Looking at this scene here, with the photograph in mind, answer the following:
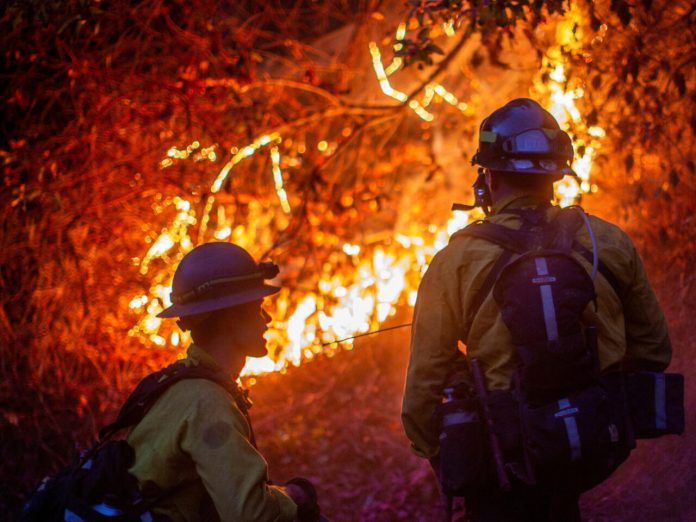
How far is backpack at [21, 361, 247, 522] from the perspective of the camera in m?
2.57

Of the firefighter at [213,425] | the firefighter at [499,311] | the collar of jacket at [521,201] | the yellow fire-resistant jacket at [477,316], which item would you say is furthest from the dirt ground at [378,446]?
the firefighter at [213,425]

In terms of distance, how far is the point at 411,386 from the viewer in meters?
3.11

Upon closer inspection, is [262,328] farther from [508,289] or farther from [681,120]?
[681,120]

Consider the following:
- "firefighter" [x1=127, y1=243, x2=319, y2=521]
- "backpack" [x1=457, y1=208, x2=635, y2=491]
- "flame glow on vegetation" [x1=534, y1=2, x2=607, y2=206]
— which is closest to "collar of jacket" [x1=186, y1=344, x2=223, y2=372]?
"firefighter" [x1=127, y1=243, x2=319, y2=521]

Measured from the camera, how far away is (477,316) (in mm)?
2977

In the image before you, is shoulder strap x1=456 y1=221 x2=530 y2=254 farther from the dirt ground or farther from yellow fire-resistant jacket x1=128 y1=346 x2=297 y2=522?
the dirt ground

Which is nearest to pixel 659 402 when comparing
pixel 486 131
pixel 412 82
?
pixel 486 131

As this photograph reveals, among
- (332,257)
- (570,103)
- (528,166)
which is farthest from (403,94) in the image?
(528,166)

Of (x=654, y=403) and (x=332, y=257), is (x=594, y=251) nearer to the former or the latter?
(x=654, y=403)

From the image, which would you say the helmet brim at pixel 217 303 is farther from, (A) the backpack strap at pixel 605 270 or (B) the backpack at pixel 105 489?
(A) the backpack strap at pixel 605 270

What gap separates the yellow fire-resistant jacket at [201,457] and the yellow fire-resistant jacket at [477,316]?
690mm

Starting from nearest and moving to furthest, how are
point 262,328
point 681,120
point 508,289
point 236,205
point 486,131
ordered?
1. point 508,289
2. point 262,328
3. point 486,131
4. point 681,120
5. point 236,205

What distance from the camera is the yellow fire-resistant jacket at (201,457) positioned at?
8.41 ft

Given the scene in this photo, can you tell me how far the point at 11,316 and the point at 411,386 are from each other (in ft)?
15.6
